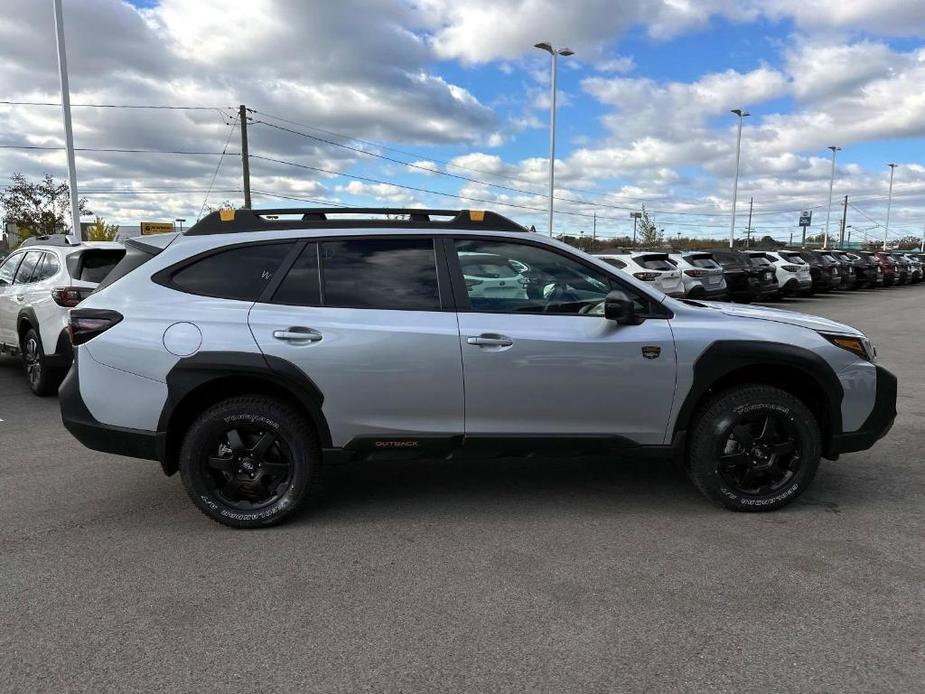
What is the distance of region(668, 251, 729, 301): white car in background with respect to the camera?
15.3m

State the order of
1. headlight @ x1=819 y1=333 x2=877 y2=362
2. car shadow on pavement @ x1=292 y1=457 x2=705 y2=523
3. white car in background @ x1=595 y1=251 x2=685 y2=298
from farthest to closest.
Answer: white car in background @ x1=595 y1=251 x2=685 y2=298 → car shadow on pavement @ x1=292 y1=457 x2=705 y2=523 → headlight @ x1=819 y1=333 x2=877 y2=362

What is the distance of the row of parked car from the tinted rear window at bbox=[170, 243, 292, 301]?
8704 mm

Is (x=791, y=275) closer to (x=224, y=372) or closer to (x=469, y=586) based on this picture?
(x=469, y=586)

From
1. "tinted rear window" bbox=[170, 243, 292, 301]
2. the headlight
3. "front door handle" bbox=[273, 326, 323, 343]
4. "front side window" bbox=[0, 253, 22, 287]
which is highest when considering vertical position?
"tinted rear window" bbox=[170, 243, 292, 301]

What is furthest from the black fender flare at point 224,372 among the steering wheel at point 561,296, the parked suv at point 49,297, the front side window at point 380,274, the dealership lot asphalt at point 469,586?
the parked suv at point 49,297

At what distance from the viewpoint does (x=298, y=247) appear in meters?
3.90

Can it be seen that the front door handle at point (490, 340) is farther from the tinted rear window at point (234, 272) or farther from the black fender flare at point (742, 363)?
the tinted rear window at point (234, 272)

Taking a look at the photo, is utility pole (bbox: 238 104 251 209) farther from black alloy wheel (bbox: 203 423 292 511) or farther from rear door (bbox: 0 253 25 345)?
black alloy wheel (bbox: 203 423 292 511)

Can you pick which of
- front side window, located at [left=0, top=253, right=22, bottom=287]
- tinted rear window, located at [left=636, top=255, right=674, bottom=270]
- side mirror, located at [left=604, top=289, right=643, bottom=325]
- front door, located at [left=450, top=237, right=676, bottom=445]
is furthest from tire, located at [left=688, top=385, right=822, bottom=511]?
tinted rear window, located at [left=636, top=255, right=674, bottom=270]

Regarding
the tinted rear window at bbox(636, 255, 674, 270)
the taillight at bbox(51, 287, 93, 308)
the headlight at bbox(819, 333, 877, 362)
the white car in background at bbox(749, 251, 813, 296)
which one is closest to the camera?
the headlight at bbox(819, 333, 877, 362)

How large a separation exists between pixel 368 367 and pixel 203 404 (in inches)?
38.2

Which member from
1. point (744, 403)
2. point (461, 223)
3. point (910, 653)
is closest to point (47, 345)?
point (461, 223)

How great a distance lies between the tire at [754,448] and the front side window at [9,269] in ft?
26.6

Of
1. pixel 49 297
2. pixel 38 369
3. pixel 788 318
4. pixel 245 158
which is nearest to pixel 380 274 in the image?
pixel 788 318
